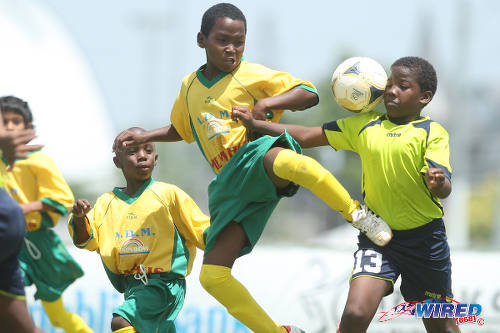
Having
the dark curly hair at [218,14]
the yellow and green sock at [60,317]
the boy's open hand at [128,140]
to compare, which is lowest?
the yellow and green sock at [60,317]

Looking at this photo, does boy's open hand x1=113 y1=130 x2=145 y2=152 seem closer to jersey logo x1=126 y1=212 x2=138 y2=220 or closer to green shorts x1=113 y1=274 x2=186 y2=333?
jersey logo x1=126 y1=212 x2=138 y2=220

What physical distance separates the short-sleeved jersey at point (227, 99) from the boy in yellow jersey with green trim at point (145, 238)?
63cm

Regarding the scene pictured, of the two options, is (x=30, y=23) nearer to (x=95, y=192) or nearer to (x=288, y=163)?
(x=95, y=192)

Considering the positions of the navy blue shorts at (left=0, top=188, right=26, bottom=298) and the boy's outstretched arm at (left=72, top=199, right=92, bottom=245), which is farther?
the boy's outstretched arm at (left=72, top=199, right=92, bottom=245)

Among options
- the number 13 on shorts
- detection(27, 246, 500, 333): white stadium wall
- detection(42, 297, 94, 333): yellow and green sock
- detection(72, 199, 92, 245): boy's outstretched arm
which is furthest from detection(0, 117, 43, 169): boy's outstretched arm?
detection(27, 246, 500, 333): white stadium wall

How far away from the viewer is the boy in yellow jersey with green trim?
5.99 meters

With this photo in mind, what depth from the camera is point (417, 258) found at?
550 centimetres

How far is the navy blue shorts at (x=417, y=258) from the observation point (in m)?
5.46

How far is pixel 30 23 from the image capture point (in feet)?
146

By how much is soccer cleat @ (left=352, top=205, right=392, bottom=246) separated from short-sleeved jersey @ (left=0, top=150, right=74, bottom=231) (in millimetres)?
1913

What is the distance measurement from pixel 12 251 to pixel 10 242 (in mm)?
83

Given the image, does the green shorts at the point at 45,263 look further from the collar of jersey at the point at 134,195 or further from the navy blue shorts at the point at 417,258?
the navy blue shorts at the point at 417,258

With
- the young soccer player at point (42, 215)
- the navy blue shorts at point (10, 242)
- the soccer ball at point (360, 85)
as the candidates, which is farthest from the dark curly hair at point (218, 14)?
the navy blue shorts at point (10, 242)

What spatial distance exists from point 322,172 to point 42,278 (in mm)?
2227
